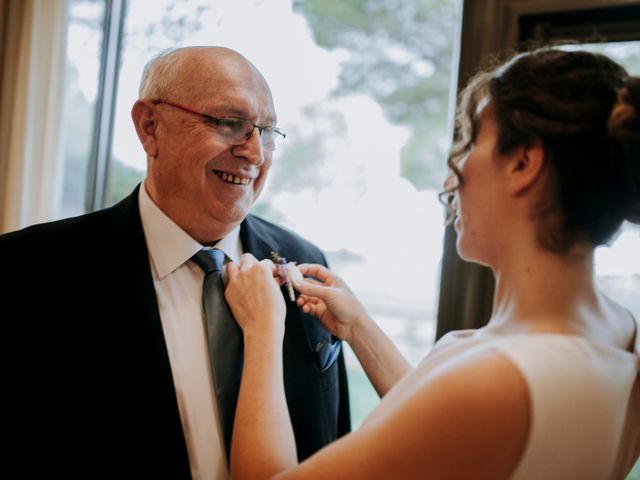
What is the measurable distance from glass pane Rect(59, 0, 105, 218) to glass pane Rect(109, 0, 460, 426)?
1.72 feet

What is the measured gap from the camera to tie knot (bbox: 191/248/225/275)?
1480mm

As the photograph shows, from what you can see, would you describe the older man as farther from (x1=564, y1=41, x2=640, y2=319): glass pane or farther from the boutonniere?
(x1=564, y1=41, x2=640, y2=319): glass pane

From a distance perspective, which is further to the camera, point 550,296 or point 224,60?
point 224,60

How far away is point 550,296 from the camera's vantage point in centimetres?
97

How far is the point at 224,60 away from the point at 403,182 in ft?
3.62

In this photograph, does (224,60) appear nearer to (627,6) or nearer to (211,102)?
(211,102)

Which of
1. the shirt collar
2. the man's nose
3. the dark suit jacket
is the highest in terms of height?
the man's nose

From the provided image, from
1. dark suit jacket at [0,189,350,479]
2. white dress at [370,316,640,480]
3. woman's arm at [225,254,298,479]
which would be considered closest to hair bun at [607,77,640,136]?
white dress at [370,316,640,480]

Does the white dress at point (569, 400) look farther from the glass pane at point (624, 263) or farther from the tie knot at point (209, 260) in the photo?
the glass pane at point (624, 263)

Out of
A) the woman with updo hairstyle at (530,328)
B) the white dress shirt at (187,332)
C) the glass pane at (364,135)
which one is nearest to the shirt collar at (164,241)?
the white dress shirt at (187,332)

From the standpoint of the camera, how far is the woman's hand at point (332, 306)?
1499 mm

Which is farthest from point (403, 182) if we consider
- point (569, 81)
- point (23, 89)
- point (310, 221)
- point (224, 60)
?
point (23, 89)

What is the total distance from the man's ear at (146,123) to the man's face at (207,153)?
19 mm

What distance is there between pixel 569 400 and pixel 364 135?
1768mm
